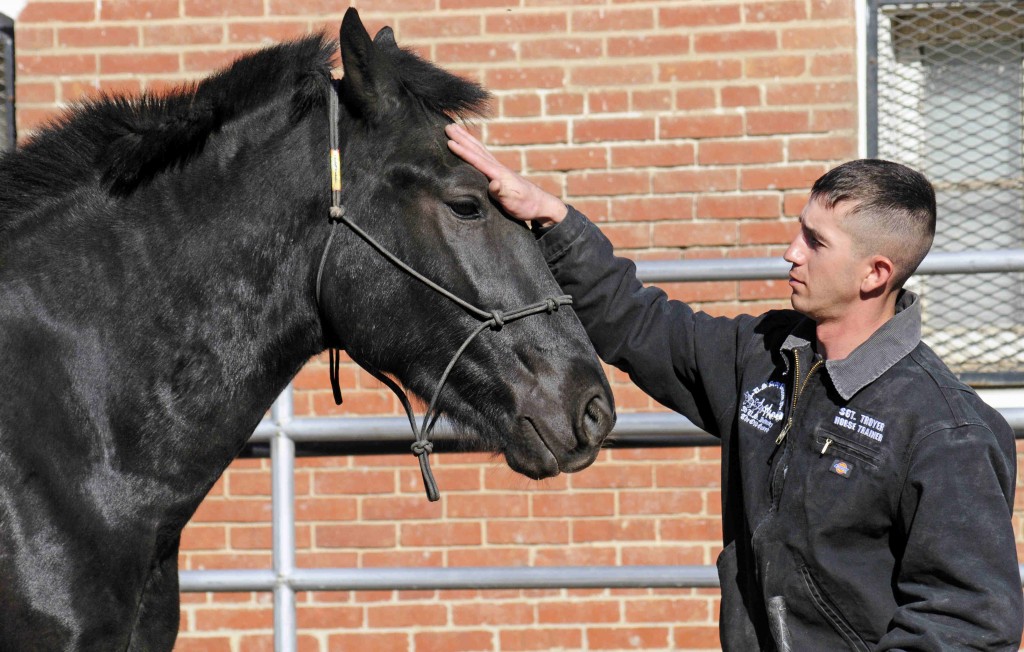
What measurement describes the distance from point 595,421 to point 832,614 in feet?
1.95

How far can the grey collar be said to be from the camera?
199 cm

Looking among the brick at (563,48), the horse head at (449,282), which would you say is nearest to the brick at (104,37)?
the brick at (563,48)

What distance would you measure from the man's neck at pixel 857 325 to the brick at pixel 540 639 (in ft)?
8.87

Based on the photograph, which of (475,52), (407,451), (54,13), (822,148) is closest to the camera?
(407,451)

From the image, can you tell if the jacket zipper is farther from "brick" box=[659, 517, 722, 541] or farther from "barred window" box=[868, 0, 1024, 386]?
"barred window" box=[868, 0, 1024, 386]

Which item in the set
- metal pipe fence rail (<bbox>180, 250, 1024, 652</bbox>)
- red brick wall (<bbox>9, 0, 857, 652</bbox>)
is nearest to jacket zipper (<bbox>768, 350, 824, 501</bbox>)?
metal pipe fence rail (<bbox>180, 250, 1024, 652</bbox>)

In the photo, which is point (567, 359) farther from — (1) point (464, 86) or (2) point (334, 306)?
(1) point (464, 86)

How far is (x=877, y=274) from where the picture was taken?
6.65 ft

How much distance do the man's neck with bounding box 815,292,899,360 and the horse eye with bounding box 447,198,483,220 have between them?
2.49ft

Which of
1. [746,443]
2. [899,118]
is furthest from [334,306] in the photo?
[899,118]

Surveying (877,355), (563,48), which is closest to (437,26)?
(563,48)

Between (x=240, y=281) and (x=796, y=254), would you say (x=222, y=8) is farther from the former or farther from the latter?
(x=796, y=254)

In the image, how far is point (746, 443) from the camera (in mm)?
2193

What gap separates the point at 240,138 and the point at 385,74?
0.34 meters
